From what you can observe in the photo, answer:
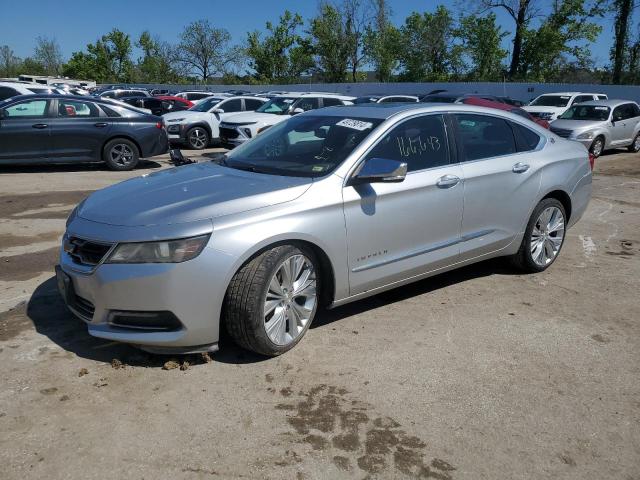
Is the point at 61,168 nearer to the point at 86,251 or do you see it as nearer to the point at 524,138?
the point at 86,251

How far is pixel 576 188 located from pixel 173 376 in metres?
4.29

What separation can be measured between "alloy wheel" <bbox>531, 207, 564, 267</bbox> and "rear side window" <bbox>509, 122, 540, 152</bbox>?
2.01 ft

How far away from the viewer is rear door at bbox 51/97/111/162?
11.4 metres

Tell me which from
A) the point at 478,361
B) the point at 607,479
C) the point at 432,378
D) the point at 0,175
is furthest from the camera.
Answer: the point at 0,175

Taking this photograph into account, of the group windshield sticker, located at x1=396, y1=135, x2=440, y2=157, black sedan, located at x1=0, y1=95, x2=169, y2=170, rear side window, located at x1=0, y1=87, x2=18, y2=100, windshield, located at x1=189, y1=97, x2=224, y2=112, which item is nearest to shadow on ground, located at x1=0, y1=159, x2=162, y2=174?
black sedan, located at x1=0, y1=95, x2=169, y2=170

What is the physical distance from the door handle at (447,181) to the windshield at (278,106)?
39.4ft

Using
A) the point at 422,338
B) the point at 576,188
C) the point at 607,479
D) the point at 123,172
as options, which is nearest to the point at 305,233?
the point at 422,338

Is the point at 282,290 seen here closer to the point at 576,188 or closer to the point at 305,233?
the point at 305,233

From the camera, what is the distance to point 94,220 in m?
3.68

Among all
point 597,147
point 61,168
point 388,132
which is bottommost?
point 597,147

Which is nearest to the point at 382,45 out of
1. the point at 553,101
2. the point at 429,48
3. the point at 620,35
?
the point at 429,48

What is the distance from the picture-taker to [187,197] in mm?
3744

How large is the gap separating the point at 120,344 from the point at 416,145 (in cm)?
263

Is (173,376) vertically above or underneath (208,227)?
underneath
